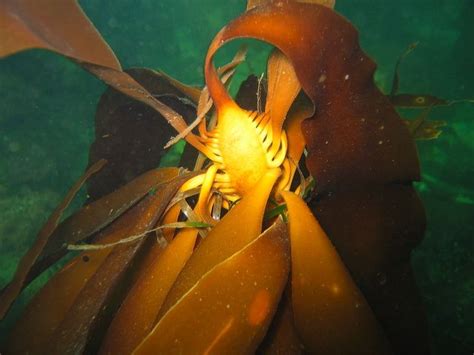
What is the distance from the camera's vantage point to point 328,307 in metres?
0.96

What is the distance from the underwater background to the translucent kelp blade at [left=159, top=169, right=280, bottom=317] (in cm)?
123

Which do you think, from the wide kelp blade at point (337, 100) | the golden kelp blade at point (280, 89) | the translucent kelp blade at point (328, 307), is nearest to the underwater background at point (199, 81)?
the golden kelp blade at point (280, 89)

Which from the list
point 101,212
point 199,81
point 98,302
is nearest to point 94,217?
point 101,212

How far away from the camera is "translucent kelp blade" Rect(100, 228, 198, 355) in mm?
1133

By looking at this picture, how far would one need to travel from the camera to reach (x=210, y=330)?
0.88m

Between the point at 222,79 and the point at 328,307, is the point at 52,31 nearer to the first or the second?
the point at 222,79

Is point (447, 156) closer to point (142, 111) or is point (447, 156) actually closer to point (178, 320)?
point (142, 111)

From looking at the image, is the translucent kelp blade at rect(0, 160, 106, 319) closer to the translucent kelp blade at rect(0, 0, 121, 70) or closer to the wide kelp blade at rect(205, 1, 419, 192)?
the translucent kelp blade at rect(0, 0, 121, 70)

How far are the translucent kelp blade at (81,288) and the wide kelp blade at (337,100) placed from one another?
71cm

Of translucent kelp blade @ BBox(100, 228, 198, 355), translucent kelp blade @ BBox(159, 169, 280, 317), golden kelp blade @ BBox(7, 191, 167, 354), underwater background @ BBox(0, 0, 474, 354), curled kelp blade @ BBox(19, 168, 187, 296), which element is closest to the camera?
translucent kelp blade @ BBox(159, 169, 280, 317)

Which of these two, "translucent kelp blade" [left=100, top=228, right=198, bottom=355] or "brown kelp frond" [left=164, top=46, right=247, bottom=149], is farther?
"brown kelp frond" [left=164, top=46, right=247, bottom=149]

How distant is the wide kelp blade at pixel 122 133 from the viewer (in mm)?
1960

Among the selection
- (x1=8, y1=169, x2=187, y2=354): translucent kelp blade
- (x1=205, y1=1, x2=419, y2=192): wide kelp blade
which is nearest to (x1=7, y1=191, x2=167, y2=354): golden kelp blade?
(x1=8, y1=169, x2=187, y2=354): translucent kelp blade

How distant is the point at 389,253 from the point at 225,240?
0.60 meters
